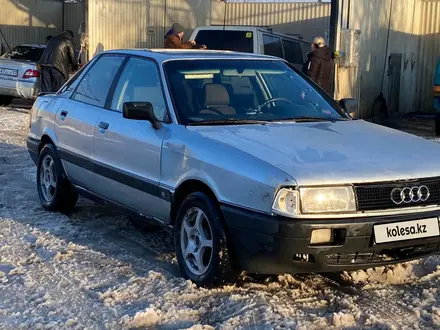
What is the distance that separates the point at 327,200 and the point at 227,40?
9.51 m

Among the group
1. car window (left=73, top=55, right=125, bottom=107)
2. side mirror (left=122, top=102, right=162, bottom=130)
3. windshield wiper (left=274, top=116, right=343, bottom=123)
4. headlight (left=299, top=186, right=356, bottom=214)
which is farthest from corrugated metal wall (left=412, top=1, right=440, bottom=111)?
headlight (left=299, top=186, right=356, bottom=214)

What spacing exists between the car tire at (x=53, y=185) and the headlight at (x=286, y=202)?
293 centimetres

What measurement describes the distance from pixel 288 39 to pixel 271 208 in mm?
11132

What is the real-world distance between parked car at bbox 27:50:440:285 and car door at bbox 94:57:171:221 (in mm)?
12

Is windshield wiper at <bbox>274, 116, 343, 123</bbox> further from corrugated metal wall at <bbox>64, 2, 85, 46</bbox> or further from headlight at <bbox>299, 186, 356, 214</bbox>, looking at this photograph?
corrugated metal wall at <bbox>64, 2, 85, 46</bbox>

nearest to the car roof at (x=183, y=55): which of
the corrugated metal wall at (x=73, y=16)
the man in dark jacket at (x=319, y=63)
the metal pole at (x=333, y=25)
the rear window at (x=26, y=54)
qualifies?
the man in dark jacket at (x=319, y=63)

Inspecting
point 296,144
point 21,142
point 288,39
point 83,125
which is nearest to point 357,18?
point 288,39

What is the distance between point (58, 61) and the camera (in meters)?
14.3

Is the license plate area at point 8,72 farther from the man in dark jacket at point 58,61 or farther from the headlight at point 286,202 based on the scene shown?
the headlight at point 286,202

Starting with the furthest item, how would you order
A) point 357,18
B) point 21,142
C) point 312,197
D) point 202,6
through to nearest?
point 202,6 < point 357,18 < point 21,142 < point 312,197

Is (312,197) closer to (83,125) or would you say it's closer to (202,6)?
(83,125)

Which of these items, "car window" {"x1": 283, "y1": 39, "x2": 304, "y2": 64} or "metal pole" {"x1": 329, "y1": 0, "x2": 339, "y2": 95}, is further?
"car window" {"x1": 283, "y1": 39, "x2": 304, "y2": 64}

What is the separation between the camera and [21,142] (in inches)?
435

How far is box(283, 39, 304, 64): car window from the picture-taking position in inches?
572
